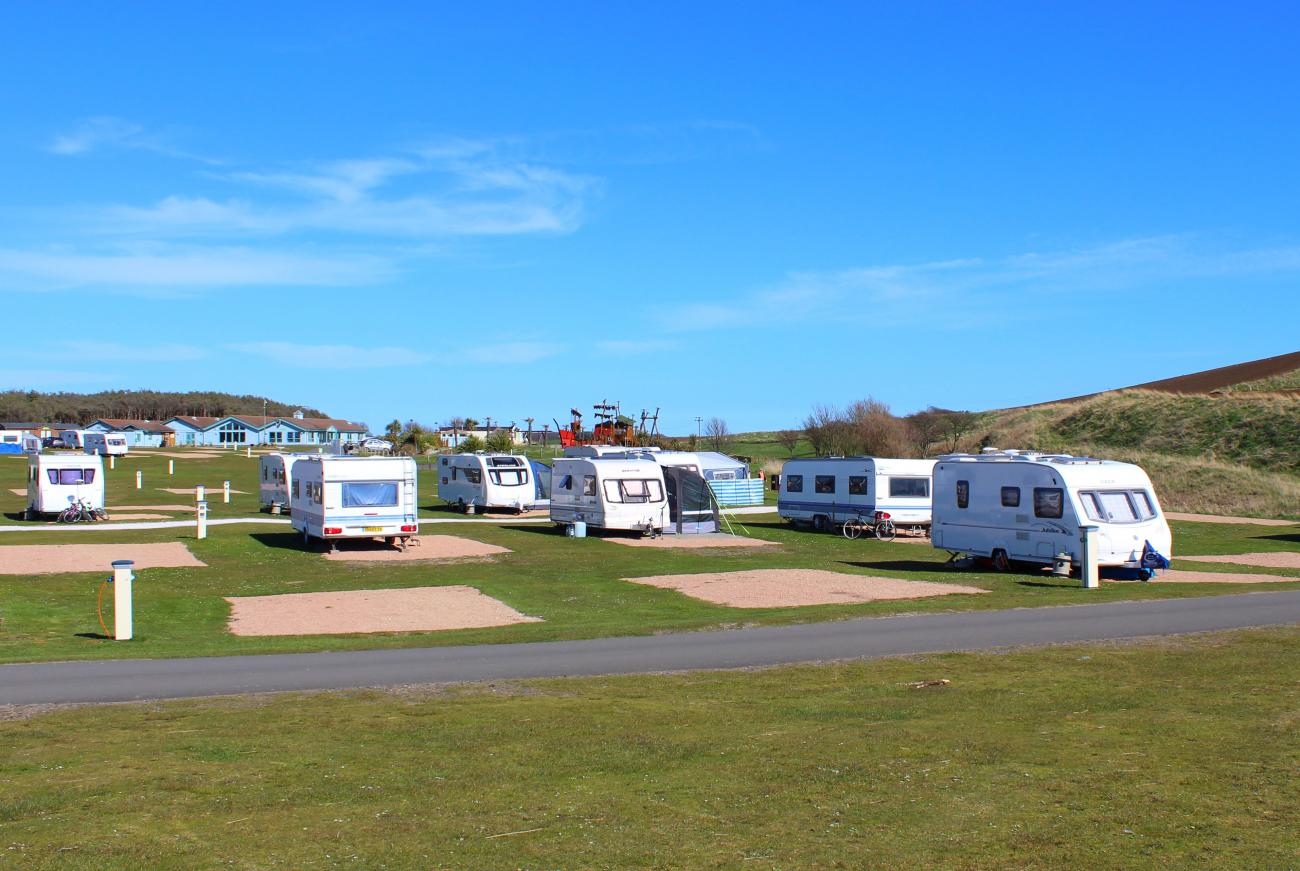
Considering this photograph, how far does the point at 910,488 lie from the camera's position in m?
37.2

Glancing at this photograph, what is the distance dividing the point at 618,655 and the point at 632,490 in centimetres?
2043

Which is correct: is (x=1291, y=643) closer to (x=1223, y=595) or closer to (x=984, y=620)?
(x=984, y=620)

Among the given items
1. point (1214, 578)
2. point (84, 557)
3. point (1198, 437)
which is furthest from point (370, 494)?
point (1198, 437)

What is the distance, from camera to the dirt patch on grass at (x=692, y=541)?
3359 centimetres

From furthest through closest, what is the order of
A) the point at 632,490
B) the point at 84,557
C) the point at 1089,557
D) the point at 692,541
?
1. the point at 632,490
2. the point at 692,541
3. the point at 84,557
4. the point at 1089,557

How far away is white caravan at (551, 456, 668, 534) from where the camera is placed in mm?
35250

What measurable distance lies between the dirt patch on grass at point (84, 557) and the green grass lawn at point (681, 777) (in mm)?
16706

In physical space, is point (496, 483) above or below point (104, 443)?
below

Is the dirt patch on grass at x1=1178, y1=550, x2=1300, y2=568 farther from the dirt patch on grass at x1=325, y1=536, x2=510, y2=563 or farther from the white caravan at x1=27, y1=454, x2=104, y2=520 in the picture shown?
the white caravan at x1=27, y1=454, x2=104, y2=520

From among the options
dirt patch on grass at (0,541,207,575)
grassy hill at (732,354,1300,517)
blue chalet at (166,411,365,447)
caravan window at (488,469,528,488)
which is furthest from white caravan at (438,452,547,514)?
blue chalet at (166,411,365,447)

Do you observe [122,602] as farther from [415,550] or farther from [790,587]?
[415,550]

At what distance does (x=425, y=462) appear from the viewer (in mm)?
94688

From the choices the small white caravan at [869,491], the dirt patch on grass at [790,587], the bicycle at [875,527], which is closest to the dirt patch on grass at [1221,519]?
the small white caravan at [869,491]

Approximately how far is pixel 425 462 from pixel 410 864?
89799 mm
